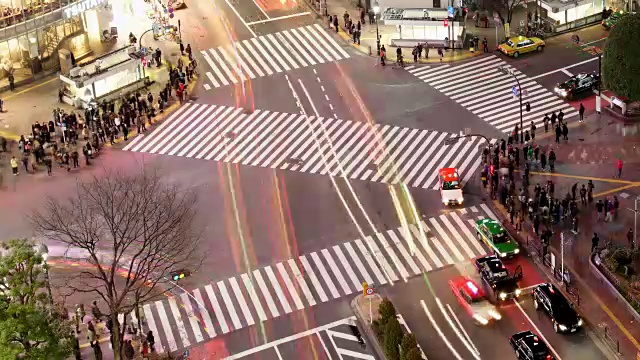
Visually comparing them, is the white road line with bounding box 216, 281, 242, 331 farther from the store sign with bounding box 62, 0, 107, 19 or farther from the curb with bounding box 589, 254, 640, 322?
the store sign with bounding box 62, 0, 107, 19

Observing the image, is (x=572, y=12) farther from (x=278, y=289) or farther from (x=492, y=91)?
(x=278, y=289)

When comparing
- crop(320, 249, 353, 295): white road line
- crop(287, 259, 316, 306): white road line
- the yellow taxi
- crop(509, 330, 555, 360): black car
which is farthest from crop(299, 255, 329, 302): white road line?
the yellow taxi

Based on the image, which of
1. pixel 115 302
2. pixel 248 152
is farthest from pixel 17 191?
pixel 115 302

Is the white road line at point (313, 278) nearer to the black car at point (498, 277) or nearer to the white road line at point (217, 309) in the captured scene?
the white road line at point (217, 309)

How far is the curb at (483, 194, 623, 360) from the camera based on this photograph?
76.3m

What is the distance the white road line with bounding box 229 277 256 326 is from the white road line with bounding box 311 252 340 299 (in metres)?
5.88

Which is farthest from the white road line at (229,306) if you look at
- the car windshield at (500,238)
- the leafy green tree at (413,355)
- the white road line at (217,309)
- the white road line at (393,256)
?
the car windshield at (500,238)

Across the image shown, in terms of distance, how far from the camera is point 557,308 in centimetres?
7788

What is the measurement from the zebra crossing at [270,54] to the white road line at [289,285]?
1242 inches

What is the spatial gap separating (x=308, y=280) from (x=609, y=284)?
2061 centimetres

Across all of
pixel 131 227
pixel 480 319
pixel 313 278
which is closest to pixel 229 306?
pixel 313 278

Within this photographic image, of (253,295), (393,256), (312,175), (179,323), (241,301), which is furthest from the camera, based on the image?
(312,175)

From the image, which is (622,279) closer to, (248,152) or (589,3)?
(248,152)

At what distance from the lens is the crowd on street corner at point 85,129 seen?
331 ft
